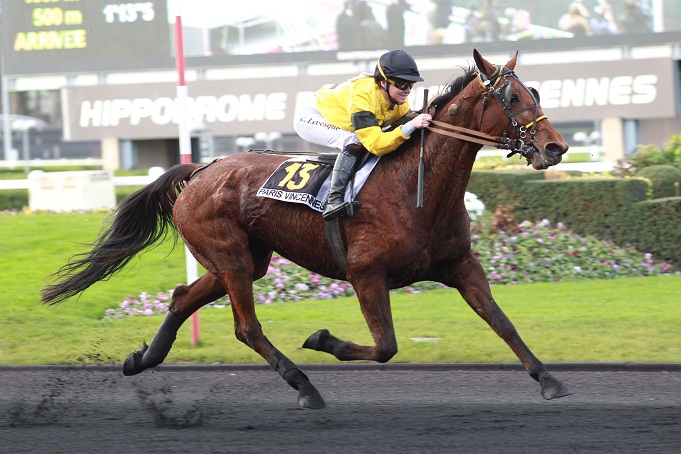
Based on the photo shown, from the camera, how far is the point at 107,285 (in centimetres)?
998

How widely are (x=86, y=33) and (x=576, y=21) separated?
338 inches

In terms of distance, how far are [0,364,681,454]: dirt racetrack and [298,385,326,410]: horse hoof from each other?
0.04m

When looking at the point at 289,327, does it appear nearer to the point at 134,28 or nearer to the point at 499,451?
the point at 499,451

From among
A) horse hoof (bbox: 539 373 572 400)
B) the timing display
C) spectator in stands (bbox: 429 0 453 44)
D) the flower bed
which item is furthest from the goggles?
the timing display

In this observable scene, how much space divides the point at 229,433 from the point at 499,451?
1.34 metres

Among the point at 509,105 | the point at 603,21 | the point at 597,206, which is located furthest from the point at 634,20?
the point at 509,105

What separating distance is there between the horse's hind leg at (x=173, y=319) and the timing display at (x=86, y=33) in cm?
1292

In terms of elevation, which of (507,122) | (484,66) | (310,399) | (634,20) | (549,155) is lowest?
(310,399)

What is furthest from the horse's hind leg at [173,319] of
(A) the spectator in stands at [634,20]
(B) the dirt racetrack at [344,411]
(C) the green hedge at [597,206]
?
(A) the spectator in stands at [634,20]

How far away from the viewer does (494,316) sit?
5.50m

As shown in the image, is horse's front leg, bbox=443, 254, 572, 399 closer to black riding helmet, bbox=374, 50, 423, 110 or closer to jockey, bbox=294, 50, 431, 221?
jockey, bbox=294, 50, 431, 221

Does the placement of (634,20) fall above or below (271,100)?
above

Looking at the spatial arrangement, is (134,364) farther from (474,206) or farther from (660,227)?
(660,227)

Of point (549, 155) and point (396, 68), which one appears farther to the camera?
point (396, 68)
